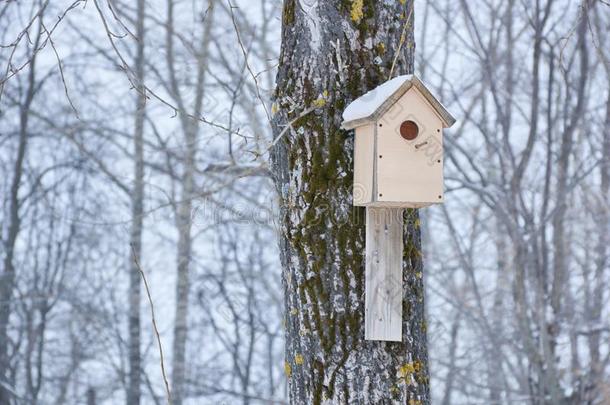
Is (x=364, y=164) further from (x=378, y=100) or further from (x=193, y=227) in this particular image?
(x=193, y=227)

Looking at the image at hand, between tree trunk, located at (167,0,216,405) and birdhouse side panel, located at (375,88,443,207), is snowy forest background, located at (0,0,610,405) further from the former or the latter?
birdhouse side panel, located at (375,88,443,207)

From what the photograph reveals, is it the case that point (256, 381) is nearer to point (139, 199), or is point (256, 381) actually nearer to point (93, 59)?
point (139, 199)

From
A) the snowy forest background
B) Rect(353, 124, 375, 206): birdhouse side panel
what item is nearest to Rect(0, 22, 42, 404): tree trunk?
the snowy forest background

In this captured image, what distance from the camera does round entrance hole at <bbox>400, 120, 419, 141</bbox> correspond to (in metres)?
2.63

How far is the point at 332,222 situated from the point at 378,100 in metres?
0.36

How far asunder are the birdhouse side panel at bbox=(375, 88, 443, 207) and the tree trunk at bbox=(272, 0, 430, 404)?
4.9 inches

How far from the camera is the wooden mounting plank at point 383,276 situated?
2.54 meters

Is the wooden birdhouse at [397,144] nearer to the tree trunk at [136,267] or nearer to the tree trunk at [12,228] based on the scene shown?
the tree trunk at [136,267]

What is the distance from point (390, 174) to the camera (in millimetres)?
2570

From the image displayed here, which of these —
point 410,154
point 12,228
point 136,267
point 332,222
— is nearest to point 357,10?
point 410,154

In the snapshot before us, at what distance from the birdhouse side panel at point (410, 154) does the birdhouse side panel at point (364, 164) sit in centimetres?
2

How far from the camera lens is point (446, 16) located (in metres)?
10.4

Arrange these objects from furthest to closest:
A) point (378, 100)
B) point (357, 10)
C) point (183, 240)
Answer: point (183, 240), point (357, 10), point (378, 100)

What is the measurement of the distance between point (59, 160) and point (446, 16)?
14.9 ft
